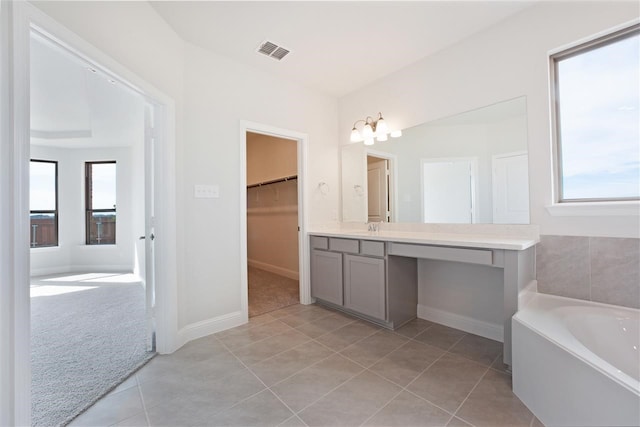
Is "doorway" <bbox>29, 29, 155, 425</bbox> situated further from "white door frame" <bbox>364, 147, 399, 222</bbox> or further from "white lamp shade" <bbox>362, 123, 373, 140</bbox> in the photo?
"white door frame" <bbox>364, 147, 399, 222</bbox>

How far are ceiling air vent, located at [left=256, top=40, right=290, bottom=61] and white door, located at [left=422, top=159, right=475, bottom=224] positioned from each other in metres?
1.77

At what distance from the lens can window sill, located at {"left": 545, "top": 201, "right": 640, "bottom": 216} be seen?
5.22 ft

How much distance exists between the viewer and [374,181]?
315 cm

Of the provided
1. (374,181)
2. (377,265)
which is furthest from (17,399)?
(374,181)

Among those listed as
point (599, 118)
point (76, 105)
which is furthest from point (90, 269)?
point (599, 118)

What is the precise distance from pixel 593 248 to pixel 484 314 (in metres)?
0.93

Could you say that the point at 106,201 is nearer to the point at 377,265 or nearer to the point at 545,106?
the point at 377,265

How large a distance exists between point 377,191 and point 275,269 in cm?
253

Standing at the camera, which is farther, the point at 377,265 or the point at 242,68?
the point at 242,68

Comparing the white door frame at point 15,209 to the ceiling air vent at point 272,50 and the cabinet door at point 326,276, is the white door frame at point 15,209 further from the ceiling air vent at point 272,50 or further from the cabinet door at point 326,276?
the cabinet door at point 326,276

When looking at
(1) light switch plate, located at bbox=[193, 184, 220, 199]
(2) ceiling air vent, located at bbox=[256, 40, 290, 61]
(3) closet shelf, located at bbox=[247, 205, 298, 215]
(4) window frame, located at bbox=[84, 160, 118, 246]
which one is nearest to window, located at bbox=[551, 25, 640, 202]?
(2) ceiling air vent, located at bbox=[256, 40, 290, 61]

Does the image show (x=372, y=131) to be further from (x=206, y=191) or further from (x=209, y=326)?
(x=209, y=326)

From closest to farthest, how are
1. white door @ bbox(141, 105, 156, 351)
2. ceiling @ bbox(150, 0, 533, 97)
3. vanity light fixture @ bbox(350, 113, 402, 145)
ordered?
1. ceiling @ bbox(150, 0, 533, 97)
2. white door @ bbox(141, 105, 156, 351)
3. vanity light fixture @ bbox(350, 113, 402, 145)

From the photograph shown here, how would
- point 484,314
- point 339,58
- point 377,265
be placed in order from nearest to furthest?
point 484,314
point 377,265
point 339,58
